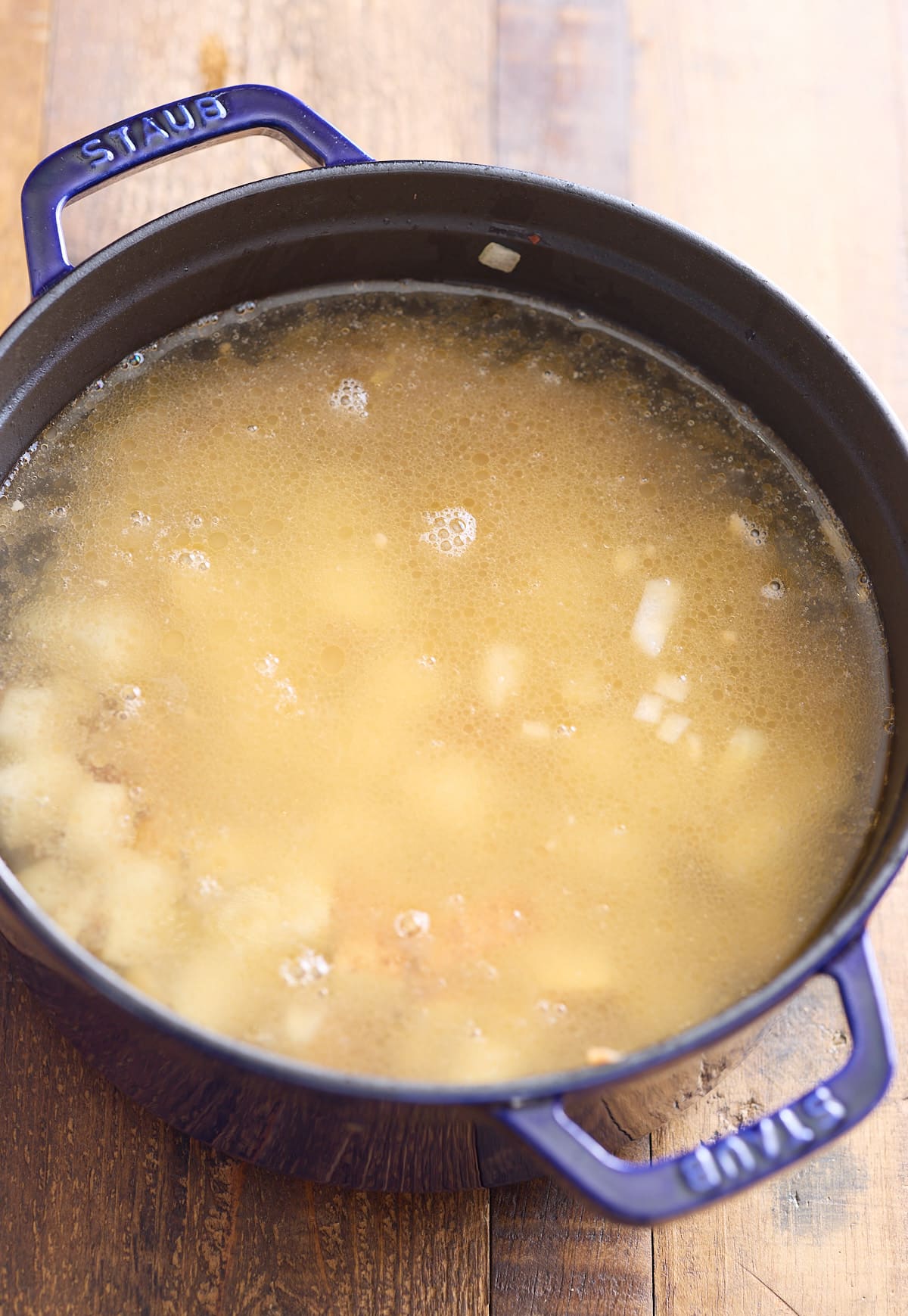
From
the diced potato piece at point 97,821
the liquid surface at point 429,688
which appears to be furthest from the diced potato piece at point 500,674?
the diced potato piece at point 97,821

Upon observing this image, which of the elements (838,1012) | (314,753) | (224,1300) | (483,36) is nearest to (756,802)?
(838,1012)

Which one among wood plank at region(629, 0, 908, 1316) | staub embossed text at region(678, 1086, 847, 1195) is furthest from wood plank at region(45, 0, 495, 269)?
staub embossed text at region(678, 1086, 847, 1195)

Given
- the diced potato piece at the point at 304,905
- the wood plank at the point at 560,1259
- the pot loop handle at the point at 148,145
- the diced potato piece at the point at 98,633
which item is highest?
the pot loop handle at the point at 148,145

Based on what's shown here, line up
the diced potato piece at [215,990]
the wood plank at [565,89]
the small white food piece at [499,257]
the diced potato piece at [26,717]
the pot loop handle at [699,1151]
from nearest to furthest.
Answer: the pot loop handle at [699,1151]
the diced potato piece at [215,990]
the diced potato piece at [26,717]
the small white food piece at [499,257]
the wood plank at [565,89]

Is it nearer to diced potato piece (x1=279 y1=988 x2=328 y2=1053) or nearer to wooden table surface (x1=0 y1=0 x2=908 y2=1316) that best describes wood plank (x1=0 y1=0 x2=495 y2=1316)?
wooden table surface (x1=0 y1=0 x2=908 y2=1316)

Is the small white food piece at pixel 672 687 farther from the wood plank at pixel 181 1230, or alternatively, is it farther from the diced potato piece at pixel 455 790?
the wood plank at pixel 181 1230

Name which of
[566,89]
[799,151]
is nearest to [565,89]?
[566,89]

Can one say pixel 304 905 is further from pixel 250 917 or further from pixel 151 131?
pixel 151 131
